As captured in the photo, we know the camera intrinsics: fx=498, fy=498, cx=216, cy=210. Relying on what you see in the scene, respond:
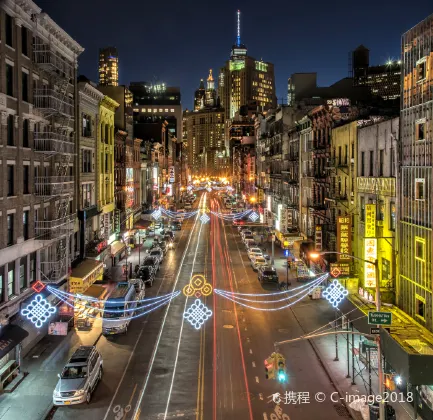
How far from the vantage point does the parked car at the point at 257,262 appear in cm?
5455

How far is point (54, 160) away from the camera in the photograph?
35.9 meters

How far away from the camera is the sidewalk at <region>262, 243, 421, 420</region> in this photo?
2388 cm

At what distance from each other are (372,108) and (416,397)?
3049 cm

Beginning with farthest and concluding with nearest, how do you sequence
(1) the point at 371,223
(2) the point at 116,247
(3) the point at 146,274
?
(2) the point at 116,247
(3) the point at 146,274
(1) the point at 371,223

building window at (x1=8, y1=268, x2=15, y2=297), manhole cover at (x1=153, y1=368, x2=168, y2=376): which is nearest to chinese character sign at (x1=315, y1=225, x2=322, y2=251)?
manhole cover at (x1=153, y1=368, x2=168, y2=376)

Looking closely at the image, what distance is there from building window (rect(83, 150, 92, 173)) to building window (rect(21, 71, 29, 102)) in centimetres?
1513

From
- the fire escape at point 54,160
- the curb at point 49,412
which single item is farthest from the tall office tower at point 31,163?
the curb at point 49,412

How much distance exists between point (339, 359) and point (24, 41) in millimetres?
27343

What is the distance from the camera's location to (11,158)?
29.2 m

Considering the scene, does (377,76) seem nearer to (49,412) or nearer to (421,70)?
(421,70)

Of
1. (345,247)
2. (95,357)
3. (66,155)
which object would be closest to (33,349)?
(95,357)

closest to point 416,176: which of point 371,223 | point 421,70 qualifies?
point 421,70

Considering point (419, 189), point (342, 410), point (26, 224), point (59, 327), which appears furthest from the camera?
point (59, 327)

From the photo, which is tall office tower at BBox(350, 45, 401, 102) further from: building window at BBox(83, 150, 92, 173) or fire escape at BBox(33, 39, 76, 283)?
fire escape at BBox(33, 39, 76, 283)
